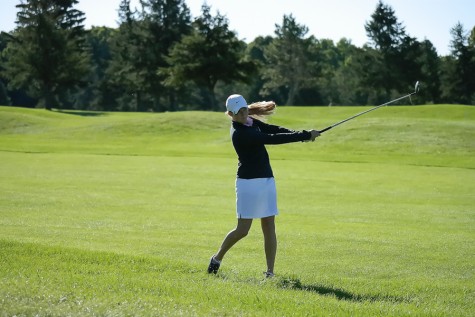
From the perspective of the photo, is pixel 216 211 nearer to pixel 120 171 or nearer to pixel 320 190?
pixel 320 190

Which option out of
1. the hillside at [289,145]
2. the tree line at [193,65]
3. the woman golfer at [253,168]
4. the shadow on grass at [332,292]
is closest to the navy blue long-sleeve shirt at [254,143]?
the woman golfer at [253,168]

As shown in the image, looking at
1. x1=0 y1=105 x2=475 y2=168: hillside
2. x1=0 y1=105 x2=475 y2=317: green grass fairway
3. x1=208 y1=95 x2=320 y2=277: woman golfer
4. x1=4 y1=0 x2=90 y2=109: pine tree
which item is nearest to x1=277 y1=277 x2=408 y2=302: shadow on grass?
x1=0 y1=105 x2=475 y2=317: green grass fairway

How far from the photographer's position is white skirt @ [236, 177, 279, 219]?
825 cm

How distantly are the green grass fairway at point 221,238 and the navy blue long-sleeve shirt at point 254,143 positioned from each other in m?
1.37

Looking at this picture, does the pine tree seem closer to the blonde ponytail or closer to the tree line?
the tree line

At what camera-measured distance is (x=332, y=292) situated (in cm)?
771

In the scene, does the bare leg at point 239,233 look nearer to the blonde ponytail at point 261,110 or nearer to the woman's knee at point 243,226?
the woman's knee at point 243,226

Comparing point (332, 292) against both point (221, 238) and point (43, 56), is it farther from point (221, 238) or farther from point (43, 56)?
point (43, 56)

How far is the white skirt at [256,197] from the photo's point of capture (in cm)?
825

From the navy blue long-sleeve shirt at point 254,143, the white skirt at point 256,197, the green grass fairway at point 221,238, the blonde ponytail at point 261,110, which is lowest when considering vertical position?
the green grass fairway at point 221,238

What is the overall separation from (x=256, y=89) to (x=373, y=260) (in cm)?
10305

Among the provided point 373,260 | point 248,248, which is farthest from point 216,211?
point 373,260

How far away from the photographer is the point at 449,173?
25891mm

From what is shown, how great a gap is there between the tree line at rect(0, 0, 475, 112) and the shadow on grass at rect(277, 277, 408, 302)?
63.4 meters
